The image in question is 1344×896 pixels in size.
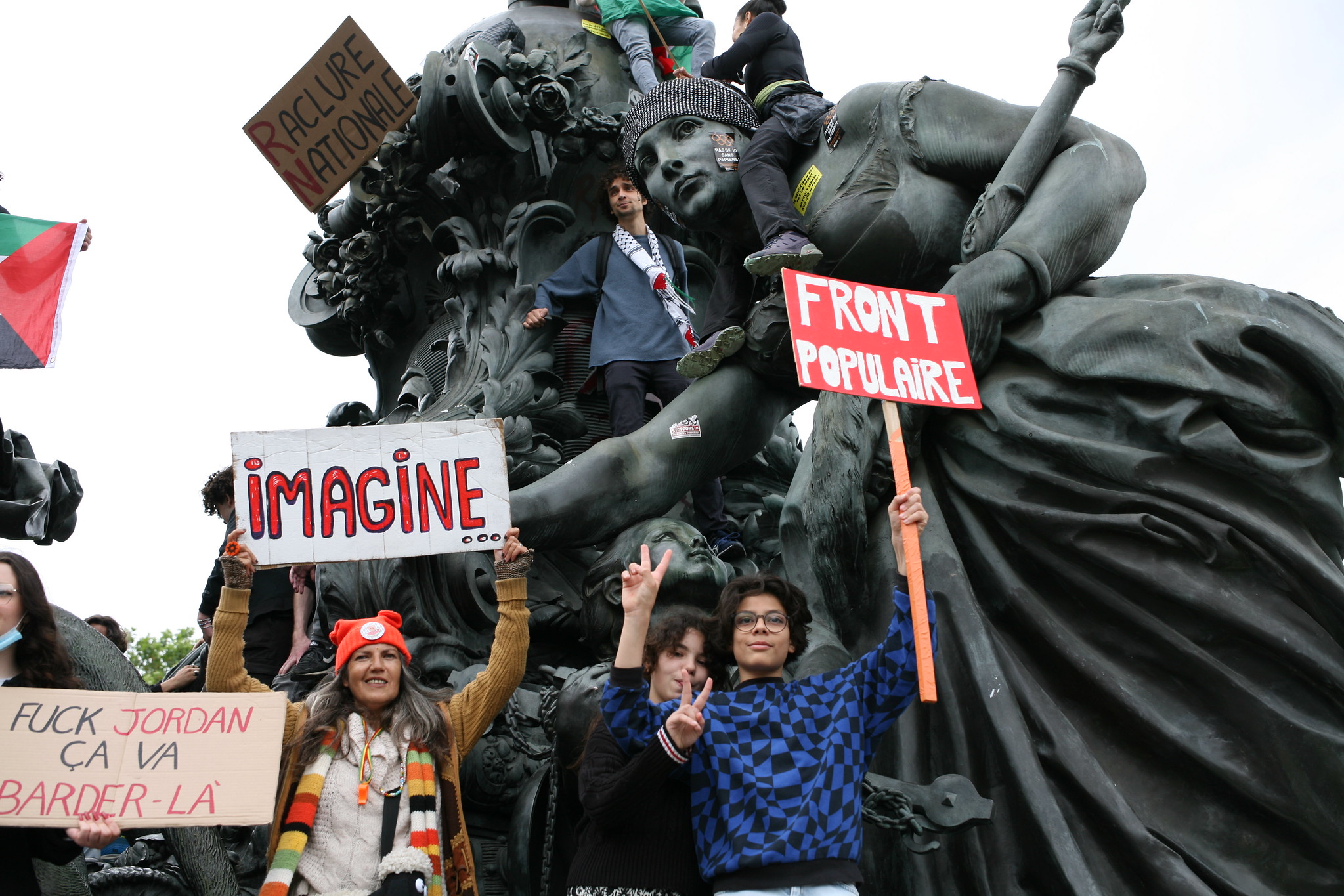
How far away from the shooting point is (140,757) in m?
3.77

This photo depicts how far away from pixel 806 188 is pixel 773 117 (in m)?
0.42

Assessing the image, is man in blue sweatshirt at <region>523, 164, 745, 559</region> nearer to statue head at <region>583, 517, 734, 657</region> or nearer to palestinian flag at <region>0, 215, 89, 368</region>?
statue head at <region>583, 517, 734, 657</region>

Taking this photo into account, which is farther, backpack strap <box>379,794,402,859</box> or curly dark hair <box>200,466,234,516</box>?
curly dark hair <box>200,466,234,516</box>

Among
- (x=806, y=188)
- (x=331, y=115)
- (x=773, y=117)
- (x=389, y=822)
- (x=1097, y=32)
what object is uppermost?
(x=331, y=115)

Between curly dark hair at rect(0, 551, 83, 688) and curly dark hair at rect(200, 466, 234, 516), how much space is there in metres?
2.86

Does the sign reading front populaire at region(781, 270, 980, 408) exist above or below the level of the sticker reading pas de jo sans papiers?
below

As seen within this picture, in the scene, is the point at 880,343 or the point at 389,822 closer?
the point at 389,822

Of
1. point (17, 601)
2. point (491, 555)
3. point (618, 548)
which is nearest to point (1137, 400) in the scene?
point (618, 548)

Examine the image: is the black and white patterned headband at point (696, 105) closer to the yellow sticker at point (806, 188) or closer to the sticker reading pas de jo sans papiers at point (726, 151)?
the sticker reading pas de jo sans papiers at point (726, 151)

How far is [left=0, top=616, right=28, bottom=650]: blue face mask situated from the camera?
3.92m

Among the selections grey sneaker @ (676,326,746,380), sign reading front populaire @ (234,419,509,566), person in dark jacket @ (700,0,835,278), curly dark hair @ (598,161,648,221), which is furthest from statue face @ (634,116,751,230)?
sign reading front populaire @ (234,419,509,566)

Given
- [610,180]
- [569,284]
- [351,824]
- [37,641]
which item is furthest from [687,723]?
[610,180]

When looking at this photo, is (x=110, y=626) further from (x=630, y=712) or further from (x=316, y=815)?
(x=630, y=712)

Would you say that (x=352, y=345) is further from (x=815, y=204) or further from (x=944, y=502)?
(x=944, y=502)
